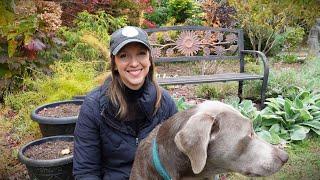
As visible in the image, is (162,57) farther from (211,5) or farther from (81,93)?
(211,5)

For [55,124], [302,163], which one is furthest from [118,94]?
[302,163]

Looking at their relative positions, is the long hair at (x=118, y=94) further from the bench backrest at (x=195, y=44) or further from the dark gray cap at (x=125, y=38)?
the bench backrest at (x=195, y=44)

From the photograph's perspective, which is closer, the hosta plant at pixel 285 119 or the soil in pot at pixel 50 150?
the soil in pot at pixel 50 150

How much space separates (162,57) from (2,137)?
2.59 metres

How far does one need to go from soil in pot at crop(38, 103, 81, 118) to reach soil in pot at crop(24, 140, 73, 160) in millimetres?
393

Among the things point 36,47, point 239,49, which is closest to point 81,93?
point 36,47

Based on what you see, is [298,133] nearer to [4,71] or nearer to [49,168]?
[49,168]

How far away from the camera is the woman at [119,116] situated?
2.85 m

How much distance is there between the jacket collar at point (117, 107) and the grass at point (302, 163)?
1.66 m

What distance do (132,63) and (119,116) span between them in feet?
1.20

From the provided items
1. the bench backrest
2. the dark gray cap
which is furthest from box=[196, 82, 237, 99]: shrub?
the dark gray cap

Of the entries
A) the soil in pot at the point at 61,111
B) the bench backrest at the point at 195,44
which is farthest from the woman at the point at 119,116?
the bench backrest at the point at 195,44

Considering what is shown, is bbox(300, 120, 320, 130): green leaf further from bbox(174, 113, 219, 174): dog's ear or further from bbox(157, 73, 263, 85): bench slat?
bbox(174, 113, 219, 174): dog's ear

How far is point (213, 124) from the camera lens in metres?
2.29
